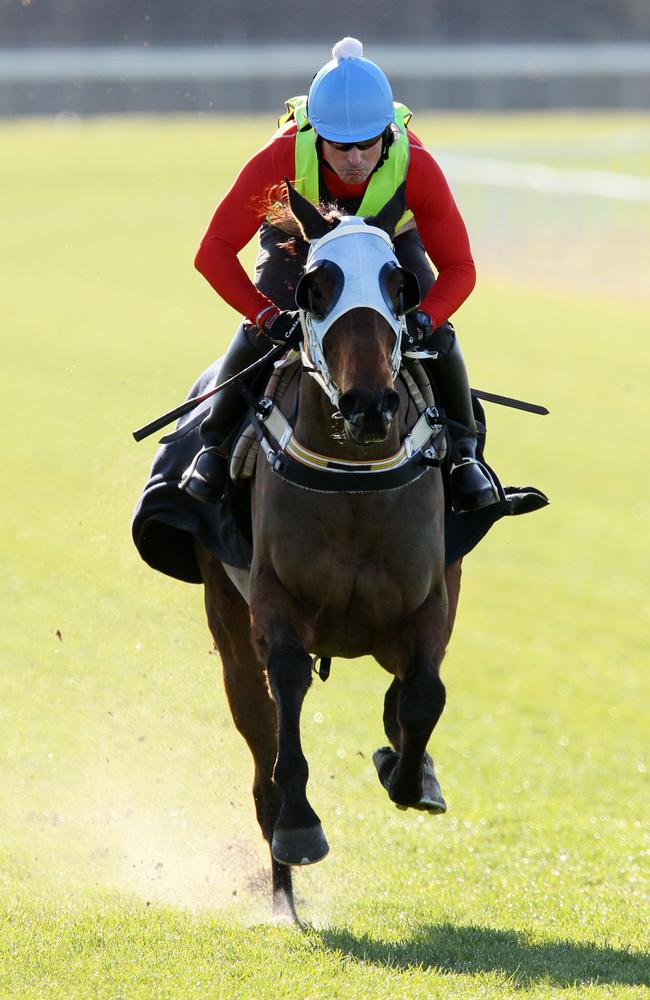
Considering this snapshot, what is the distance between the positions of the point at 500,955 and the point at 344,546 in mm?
1289

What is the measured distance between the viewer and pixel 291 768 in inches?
177

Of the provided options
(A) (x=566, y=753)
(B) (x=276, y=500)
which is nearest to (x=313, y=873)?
(B) (x=276, y=500)

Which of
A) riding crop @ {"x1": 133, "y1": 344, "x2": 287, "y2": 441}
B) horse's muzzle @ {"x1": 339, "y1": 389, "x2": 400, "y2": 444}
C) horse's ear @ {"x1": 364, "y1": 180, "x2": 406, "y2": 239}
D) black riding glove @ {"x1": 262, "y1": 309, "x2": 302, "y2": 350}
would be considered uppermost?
horse's ear @ {"x1": 364, "y1": 180, "x2": 406, "y2": 239}

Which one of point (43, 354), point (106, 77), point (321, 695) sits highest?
point (321, 695)

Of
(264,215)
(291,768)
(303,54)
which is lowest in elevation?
(303,54)

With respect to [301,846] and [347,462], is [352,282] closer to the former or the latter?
[347,462]

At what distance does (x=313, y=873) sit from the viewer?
564 cm

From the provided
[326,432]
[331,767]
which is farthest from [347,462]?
[331,767]

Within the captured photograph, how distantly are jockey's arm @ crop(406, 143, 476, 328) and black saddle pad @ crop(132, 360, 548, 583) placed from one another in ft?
2.42

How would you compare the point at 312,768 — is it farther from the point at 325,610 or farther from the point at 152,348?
the point at 152,348

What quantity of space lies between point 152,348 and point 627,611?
10118 mm

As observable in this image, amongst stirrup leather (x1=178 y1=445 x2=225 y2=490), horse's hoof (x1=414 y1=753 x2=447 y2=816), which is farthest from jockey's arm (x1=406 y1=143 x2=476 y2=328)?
horse's hoof (x1=414 y1=753 x2=447 y2=816)

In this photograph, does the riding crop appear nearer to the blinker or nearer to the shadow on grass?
the blinker

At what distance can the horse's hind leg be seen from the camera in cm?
573
